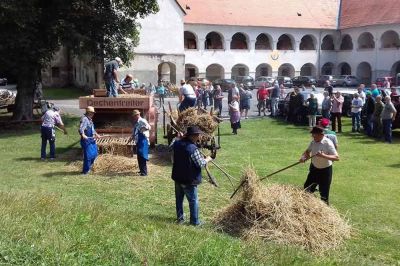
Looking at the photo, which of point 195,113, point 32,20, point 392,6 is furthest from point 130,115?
point 392,6

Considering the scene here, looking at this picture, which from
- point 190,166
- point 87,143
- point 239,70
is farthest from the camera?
point 239,70

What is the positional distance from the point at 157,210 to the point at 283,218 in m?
2.70

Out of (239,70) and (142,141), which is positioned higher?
(239,70)

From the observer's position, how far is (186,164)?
8.47 metres

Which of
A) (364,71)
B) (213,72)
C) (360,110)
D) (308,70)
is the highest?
(308,70)

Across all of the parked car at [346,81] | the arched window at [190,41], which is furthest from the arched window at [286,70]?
the arched window at [190,41]

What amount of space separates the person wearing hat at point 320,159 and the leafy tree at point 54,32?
1463cm

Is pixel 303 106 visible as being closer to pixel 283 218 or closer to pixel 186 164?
pixel 283 218

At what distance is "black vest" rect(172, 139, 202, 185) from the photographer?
8.42 m

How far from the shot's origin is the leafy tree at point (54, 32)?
2017 cm

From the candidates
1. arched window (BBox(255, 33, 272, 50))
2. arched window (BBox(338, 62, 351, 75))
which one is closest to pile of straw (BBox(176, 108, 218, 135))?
arched window (BBox(255, 33, 272, 50))

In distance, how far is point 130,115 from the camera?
1588cm

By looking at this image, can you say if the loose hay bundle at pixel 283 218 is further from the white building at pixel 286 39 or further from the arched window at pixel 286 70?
the arched window at pixel 286 70

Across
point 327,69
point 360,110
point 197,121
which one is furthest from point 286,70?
point 197,121
